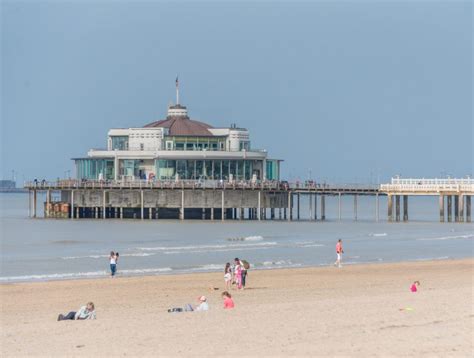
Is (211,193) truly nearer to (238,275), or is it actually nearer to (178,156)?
(178,156)

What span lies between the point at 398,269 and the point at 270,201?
38.5 metres

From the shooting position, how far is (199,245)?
5272cm

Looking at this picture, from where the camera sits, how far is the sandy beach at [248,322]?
715 inches

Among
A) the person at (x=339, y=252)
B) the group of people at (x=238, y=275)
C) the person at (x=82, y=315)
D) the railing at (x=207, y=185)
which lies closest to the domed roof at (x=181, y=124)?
the railing at (x=207, y=185)

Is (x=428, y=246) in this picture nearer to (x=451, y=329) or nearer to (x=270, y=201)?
(x=270, y=201)

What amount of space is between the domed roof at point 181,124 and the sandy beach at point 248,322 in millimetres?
48040

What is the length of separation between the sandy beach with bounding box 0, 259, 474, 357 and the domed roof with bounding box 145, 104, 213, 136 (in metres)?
48.0

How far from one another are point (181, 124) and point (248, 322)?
61.7 metres

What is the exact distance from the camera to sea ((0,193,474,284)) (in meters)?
40.8

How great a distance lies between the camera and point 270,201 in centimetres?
7656

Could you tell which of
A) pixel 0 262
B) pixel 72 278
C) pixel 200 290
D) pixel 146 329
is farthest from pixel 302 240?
pixel 146 329

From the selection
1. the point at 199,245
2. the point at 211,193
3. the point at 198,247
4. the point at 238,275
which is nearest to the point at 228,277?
the point at 238,275

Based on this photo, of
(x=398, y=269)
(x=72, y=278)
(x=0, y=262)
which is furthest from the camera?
(x=0, y=262)

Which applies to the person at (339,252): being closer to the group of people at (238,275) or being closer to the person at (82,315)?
the group of people at (238,275)
